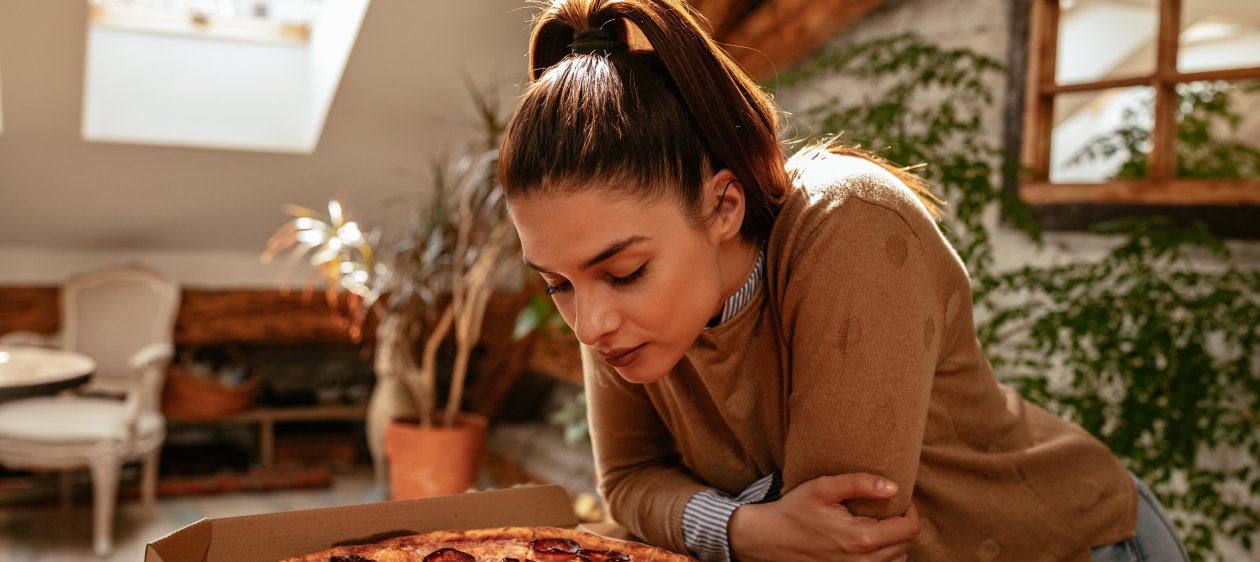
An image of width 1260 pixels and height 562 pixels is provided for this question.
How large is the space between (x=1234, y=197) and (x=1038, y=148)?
0.59 m

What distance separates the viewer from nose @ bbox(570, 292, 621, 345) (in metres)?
1.03

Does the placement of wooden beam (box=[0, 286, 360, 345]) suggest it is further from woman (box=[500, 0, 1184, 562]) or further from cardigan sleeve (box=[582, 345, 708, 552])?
woman (box=[500, 0, 1184, 562])

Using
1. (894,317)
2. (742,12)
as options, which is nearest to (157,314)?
(742,12)

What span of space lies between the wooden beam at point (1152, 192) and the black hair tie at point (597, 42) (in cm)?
195

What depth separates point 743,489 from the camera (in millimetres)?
1250

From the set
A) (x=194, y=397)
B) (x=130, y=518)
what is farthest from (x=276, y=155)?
(x=130, y=518)

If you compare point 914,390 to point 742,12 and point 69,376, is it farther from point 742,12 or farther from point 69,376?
point 742,12

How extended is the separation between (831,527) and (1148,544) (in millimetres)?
525

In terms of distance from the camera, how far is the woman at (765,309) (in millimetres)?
1000

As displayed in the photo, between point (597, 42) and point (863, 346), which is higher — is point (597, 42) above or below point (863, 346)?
above

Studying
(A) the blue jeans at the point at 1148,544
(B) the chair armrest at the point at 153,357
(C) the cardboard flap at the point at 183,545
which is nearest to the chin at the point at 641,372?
(C) the cardboard flap at the point at 183,545

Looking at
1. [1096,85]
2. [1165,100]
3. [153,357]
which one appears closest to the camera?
[1165,100]

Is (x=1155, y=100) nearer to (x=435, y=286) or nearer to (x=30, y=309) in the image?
(x=435, y=286)

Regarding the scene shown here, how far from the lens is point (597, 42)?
1083mm
